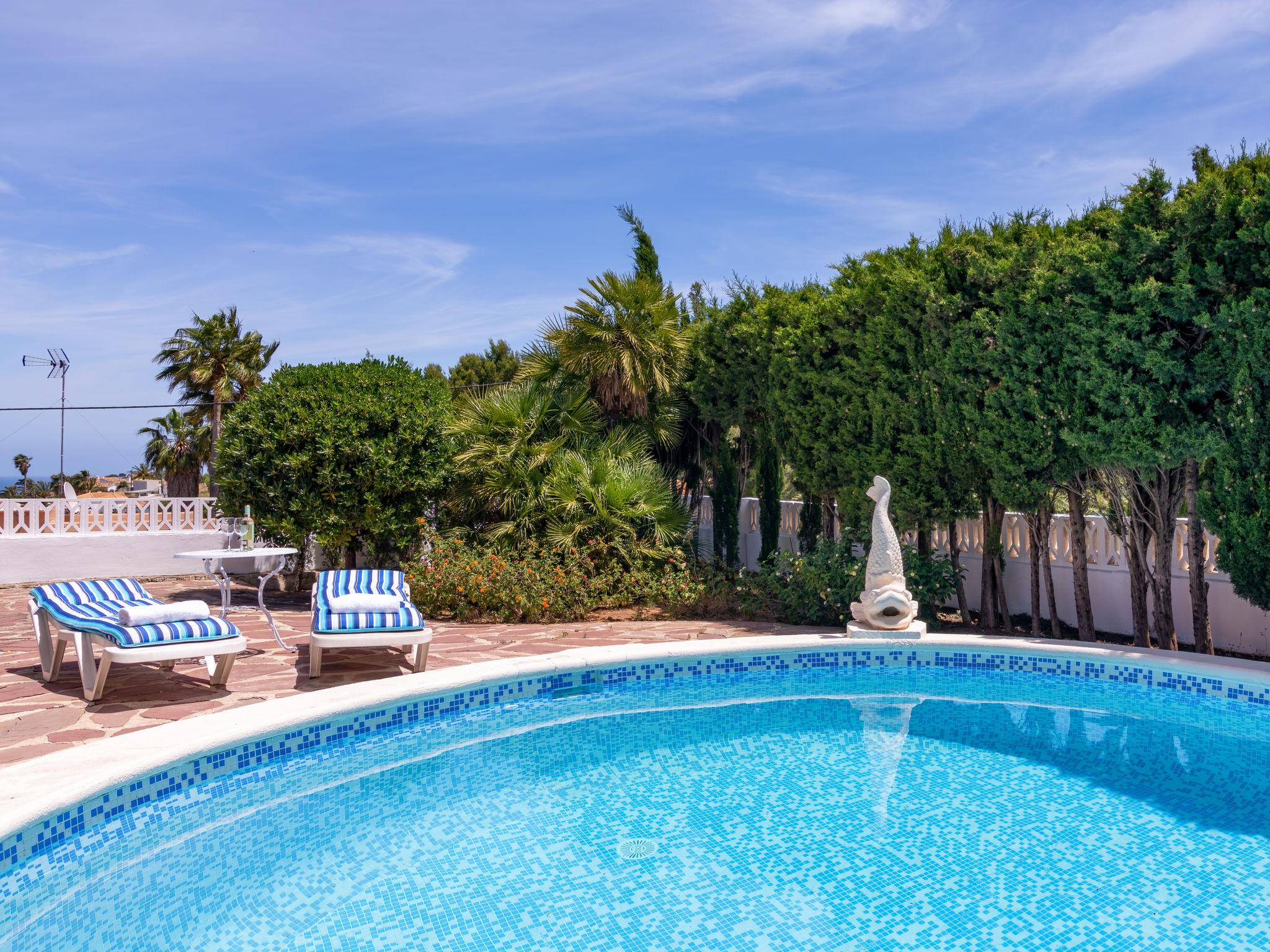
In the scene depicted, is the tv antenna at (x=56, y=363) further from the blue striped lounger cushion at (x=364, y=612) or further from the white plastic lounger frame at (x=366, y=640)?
the white plastic lounger frame at (x=366, y=640)

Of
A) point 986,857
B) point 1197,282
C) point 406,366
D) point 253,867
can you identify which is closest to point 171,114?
point 406,366

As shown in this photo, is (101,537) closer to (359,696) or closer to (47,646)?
(47,646)

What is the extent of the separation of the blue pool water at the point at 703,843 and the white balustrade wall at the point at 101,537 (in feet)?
37.6

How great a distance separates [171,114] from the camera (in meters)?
14.0

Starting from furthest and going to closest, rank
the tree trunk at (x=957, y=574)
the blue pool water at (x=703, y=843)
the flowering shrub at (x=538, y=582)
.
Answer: the flowering shrub at (x=538, y=582) → the tree trunk at (x=957, y=574) → the blue pool water at (x=703, y=843)

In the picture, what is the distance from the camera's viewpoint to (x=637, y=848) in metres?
4.74

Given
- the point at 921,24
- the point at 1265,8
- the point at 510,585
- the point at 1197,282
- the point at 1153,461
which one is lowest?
the point at 510,585

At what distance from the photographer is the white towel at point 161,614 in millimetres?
6625

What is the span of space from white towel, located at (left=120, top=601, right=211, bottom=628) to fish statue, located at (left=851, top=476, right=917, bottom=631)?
20.0 feet

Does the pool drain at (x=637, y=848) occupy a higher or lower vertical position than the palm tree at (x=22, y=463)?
lower

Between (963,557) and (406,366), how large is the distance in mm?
7977

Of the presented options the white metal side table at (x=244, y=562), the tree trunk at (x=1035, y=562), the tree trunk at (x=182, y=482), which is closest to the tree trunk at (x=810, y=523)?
the tree trunk at (x=1035, y=562)

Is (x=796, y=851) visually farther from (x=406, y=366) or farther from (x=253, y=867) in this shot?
(x=406, y=366)

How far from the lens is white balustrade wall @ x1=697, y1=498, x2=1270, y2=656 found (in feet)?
29.1
